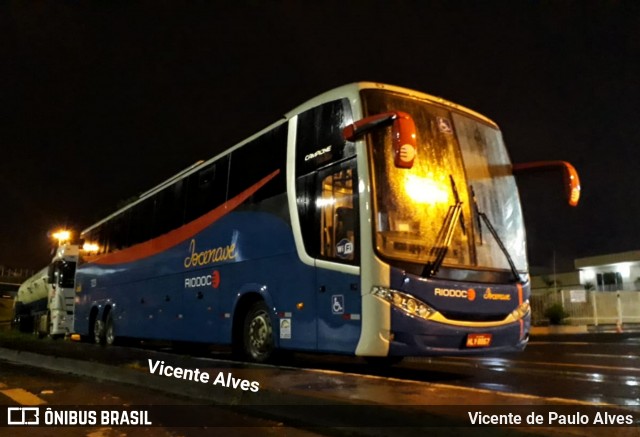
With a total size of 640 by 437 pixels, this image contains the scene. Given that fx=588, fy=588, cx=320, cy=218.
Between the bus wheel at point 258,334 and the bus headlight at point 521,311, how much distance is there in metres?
3.44

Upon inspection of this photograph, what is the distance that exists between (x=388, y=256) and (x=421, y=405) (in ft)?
7.02

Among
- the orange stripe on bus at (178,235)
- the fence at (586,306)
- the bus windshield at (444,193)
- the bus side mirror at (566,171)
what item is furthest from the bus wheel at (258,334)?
the fence at (586,306)

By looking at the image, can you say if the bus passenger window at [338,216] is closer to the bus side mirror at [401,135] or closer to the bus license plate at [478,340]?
the bus side mirror at [401,135]

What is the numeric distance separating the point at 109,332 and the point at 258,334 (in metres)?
8.22

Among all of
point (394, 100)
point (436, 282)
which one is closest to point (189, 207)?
point (394, 100)

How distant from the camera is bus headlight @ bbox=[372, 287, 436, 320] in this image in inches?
263

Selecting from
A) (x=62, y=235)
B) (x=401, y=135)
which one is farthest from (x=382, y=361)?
(x=62, y=235)

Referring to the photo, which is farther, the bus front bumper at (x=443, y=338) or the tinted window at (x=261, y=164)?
the tinted window at (x=261, y=164)

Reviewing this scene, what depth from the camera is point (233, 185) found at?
33.5ft

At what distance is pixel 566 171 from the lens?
8.26 metres

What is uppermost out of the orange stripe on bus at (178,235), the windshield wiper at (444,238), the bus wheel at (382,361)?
the orange stripe on bus at (178,235)

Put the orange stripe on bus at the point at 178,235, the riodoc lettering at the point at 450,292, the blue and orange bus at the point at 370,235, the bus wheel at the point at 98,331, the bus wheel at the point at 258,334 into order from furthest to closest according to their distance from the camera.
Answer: the bus wheel at the point at 98,331, the orange stripe on bus at the point at 178,235, the bus wheel at the point at 258,334, the riodoc lettering at the point at 450,292, the blue and orange bus at the point at 370,235

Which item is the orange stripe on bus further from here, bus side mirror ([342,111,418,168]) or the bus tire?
bus side mirror ([342,111,418,168])

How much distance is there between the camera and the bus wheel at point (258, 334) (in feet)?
28.9
